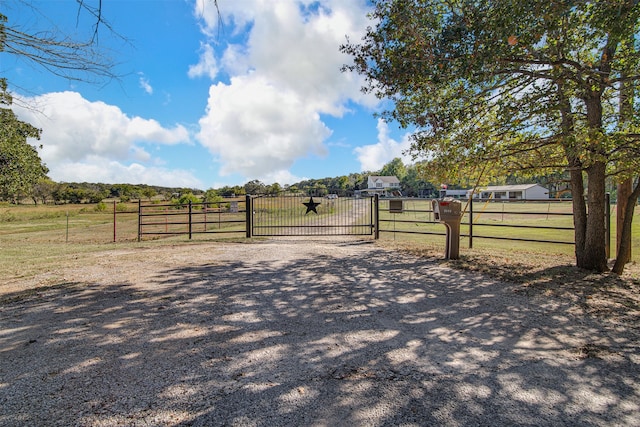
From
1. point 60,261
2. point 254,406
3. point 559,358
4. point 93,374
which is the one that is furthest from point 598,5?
point 60,261

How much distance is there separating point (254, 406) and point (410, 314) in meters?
2.48

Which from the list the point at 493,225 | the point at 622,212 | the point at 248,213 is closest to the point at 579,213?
the point at 622,212

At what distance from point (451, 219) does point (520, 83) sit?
3095mm

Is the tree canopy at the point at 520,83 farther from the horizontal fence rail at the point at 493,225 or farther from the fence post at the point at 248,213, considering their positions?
the fence post at the point at 248,213

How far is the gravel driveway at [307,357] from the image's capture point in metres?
2.17

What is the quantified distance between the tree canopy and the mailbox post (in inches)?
27.8

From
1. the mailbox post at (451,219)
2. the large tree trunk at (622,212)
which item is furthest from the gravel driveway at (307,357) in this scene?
the large tree trunk at (622,212)

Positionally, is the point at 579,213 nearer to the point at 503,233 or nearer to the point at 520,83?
the point at 520,83

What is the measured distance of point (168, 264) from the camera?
6980 millimetres

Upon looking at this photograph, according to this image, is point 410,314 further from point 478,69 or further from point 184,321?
point 478,69

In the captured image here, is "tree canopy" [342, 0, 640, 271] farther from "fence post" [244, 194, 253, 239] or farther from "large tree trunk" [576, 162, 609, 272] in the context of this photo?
"fence post" [244, 194, 253, 239]

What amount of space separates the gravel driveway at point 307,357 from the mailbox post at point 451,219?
219 centimetres

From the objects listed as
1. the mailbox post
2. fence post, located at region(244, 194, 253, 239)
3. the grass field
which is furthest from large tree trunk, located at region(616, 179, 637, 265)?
fence post, located at region(244, 194, 253, 239)

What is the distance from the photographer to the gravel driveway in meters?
2.17
